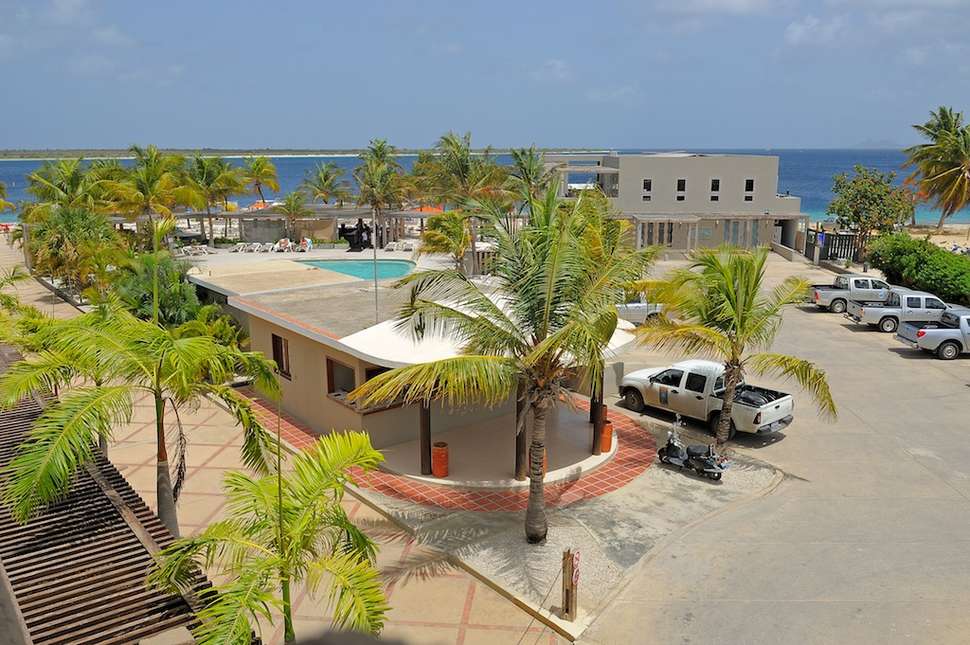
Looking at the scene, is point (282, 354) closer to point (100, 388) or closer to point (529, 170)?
point (100, 388)

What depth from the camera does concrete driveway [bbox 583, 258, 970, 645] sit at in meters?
10.5

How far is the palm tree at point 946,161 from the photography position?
148 feet

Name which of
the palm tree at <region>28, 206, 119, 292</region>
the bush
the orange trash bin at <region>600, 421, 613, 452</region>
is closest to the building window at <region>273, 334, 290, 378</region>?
the orange trash bin at <region>600, 421, 613, 452</region>

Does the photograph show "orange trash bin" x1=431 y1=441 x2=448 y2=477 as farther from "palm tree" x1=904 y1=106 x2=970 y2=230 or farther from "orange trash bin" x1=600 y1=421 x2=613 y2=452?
"palm tree" x1=904 y1=106 x2=970 y2=230

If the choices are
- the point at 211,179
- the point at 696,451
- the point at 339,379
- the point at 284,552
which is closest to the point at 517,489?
the point at 696,451

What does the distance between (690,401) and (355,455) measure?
38.3 feet

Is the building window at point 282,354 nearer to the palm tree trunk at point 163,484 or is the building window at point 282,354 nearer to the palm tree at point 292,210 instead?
the palm tree trunk at point 163,484

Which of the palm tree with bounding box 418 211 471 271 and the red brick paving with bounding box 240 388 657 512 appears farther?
the palm tree with bounding box 418 211 471 271

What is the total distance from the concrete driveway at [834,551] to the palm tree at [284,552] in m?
4.16

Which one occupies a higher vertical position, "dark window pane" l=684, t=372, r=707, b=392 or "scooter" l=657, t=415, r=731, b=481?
"dark window pane" l=684, t=372, r=707, b=392

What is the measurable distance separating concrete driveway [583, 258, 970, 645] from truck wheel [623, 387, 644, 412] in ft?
9.66

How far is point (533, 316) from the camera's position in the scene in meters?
11.4

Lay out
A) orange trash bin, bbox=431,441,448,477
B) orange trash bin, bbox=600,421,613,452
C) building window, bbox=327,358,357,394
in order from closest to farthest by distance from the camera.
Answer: orange trash bin, bbox=431,441,448,477, orange trash bin, bbox=600,421,613,452, building window, bbox=327,358,357,394

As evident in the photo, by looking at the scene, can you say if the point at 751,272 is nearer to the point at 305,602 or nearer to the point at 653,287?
the point at 653,287
